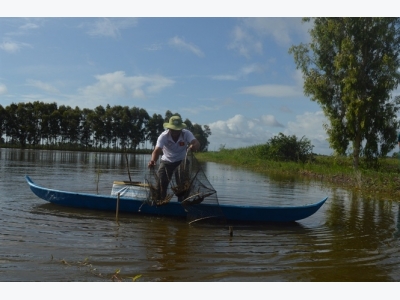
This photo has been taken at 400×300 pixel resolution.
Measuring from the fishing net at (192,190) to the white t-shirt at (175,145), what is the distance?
19cm

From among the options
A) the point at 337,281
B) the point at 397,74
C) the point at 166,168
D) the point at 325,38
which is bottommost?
the point at 337,281

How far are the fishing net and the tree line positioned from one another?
22.8ft

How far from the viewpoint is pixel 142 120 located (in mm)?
15055

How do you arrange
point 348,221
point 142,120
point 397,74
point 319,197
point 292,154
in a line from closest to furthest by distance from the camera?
point 348,221, point 319,197, point 142,120, point 397,74, point 292,154

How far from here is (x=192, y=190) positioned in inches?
245

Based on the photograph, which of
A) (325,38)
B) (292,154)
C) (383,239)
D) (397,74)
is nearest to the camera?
(383,239)

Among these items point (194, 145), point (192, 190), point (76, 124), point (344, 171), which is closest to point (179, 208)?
point (192, 190)

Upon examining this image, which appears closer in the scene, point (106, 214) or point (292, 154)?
point (106, 214)

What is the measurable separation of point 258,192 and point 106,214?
5.00 m

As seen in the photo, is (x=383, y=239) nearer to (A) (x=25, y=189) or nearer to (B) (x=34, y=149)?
(A) (x=25, y=189)

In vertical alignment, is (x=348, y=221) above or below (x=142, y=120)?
below

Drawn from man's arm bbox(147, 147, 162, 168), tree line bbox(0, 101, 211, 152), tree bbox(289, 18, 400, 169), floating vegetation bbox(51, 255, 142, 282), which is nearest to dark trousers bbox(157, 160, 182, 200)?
man's arm bbox(147, 147, 162, 168)

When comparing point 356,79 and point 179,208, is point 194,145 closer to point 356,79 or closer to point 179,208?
point 179,208

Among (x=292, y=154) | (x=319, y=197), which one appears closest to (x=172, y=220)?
(x=319, y=197)
